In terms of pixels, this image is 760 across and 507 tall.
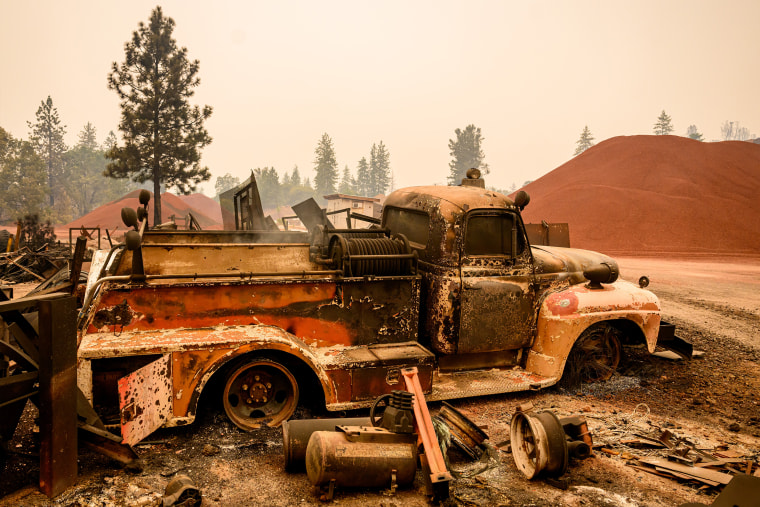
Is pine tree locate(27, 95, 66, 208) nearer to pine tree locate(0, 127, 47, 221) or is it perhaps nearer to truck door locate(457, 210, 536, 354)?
pine tree locate(0, 127, 47, 221)

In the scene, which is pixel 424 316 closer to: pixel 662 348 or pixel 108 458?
pixel 108 458

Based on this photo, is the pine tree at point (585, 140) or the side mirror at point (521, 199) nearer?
the side mirror at point (521, 199)

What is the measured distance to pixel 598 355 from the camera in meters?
5.94

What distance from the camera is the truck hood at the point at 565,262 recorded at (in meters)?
5.67

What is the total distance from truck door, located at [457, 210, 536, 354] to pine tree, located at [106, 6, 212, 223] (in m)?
26.9

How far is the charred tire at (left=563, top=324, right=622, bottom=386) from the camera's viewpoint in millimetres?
5770

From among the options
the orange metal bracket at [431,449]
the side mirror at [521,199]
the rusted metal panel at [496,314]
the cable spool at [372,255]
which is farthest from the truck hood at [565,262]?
the orange metal bracket at [431,449]

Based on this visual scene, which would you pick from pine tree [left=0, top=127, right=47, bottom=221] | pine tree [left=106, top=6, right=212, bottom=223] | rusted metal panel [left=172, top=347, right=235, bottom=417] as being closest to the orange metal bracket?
rusted metal panel [left=172, top=347, right=235, bottom=417]

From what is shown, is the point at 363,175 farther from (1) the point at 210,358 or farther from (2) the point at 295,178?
(1) the point at 210,358

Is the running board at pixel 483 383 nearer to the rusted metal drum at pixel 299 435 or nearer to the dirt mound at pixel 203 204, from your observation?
the rusted metal drum at pixel 299 435

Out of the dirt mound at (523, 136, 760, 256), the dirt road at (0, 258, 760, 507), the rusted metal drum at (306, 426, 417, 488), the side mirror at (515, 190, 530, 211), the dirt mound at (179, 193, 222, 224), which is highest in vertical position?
the dirt mound at (179, 193, 222, 224)

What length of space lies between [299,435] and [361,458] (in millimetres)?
622

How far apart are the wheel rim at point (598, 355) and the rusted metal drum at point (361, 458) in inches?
123

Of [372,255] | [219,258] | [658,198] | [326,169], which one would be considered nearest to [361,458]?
[372,255]
